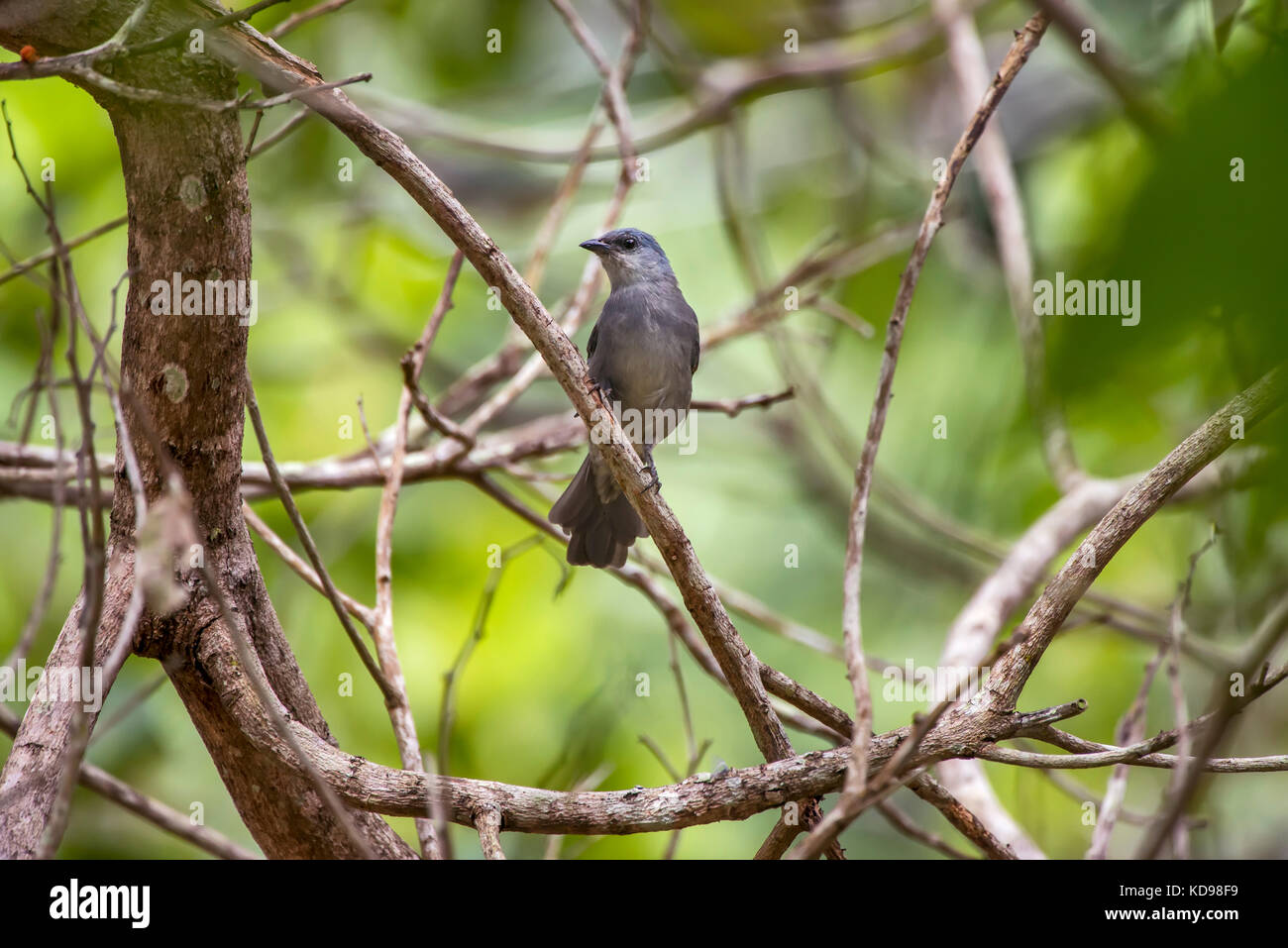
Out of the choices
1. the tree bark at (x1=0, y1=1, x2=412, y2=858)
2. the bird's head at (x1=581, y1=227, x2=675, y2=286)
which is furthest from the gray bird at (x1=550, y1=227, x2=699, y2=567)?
the tree bark at (x1=0, y1=1, x2=412, y2=858)

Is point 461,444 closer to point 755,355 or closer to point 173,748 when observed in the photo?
point 173,748

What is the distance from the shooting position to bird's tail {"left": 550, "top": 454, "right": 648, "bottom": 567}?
421 cm

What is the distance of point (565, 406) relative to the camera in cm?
788

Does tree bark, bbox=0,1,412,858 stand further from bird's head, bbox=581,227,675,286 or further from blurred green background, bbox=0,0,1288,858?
bird's head, bbox=581,227,675,286

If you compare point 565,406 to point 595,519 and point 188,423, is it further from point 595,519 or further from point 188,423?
point 188,423

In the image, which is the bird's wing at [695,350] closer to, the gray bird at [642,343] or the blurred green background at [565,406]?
the gray bird at [642,343]

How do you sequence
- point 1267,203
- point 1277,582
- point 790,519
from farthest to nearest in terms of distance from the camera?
point 790,519
point 1277,582
point 1267,203

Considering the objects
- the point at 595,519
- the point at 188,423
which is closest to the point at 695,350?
the point at 595,519

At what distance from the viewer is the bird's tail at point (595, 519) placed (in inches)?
166

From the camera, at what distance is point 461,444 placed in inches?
161

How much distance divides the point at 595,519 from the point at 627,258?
1.39 m

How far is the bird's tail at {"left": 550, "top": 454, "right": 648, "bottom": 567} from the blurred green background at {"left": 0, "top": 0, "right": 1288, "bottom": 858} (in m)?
0.53
